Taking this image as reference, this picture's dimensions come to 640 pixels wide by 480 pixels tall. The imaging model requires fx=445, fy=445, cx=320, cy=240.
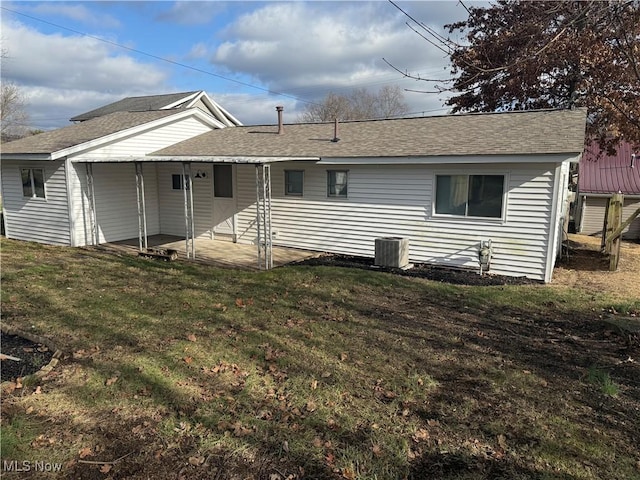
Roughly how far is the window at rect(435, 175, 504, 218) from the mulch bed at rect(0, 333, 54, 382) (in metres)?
8.56

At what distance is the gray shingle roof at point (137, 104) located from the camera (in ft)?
86.8

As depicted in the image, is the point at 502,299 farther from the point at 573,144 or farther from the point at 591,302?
the point at 573,144

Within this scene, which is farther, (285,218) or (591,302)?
(285,218)

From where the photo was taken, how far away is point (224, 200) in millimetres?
14008

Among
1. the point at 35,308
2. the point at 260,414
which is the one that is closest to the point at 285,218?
the point at 35,308

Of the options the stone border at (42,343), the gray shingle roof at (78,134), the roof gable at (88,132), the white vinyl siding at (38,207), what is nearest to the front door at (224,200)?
the roof gable at (88,132)

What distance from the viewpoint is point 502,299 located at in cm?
Answer: 834

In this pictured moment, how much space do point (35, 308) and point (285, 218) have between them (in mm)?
7242

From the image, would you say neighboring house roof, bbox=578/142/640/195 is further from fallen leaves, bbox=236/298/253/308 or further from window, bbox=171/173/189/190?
fallen leaves, bbox=236/298/253/308

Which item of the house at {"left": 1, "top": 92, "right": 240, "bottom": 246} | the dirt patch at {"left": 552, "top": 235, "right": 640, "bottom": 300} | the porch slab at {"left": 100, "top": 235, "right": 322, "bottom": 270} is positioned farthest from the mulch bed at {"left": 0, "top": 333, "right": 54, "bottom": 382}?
the dirt patch at {"left": 552, "top": 235, "right": 640, "bottom": 300}

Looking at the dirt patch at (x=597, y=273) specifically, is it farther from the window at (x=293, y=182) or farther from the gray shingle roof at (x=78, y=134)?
the gray shingle roof at (x=78, y=134)

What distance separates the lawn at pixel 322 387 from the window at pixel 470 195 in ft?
8.24

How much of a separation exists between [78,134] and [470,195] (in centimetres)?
1234

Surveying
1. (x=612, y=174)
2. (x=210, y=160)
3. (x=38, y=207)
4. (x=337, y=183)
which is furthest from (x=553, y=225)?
(x=612, y=174)
